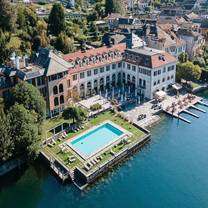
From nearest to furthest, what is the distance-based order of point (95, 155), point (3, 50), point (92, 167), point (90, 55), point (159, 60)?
1. point (92, 167)
2. point (95, 155)
3. point (159, 60)
4. point (90, 55)
5. point (3, 50)

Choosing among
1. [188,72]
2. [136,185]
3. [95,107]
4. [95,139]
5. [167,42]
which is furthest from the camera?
[167,42]

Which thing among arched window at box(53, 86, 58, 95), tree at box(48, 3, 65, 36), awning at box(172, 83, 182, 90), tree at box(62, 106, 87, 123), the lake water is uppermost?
tree at box(48, 3, 65, 36)

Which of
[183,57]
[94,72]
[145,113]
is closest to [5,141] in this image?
[145,113]

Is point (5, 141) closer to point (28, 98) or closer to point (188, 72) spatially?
point (28, 98)

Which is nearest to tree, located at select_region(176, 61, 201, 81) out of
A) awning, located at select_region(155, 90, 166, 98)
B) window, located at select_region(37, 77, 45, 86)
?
awning, located at select_region(155, 90, 166, 98)

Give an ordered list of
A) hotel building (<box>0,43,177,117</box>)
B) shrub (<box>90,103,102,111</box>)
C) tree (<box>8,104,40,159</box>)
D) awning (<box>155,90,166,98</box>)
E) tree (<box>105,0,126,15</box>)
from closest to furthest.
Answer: tree (<box>8,104,40,159</box>)
hotel building (<box>0,43,177,117</box>)
shrub (<box>90,103,102,111</box>)
awning (<box>155,90,166,98</box>)
tree (<box>105,0,126,15</box>)

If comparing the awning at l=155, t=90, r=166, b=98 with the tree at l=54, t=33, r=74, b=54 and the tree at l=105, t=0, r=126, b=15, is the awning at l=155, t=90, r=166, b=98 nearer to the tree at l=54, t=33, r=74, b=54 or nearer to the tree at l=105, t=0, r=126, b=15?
the tree at l=54, t=33, r=74, b=54

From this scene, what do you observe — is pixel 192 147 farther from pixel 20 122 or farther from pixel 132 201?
pixel 20 122
